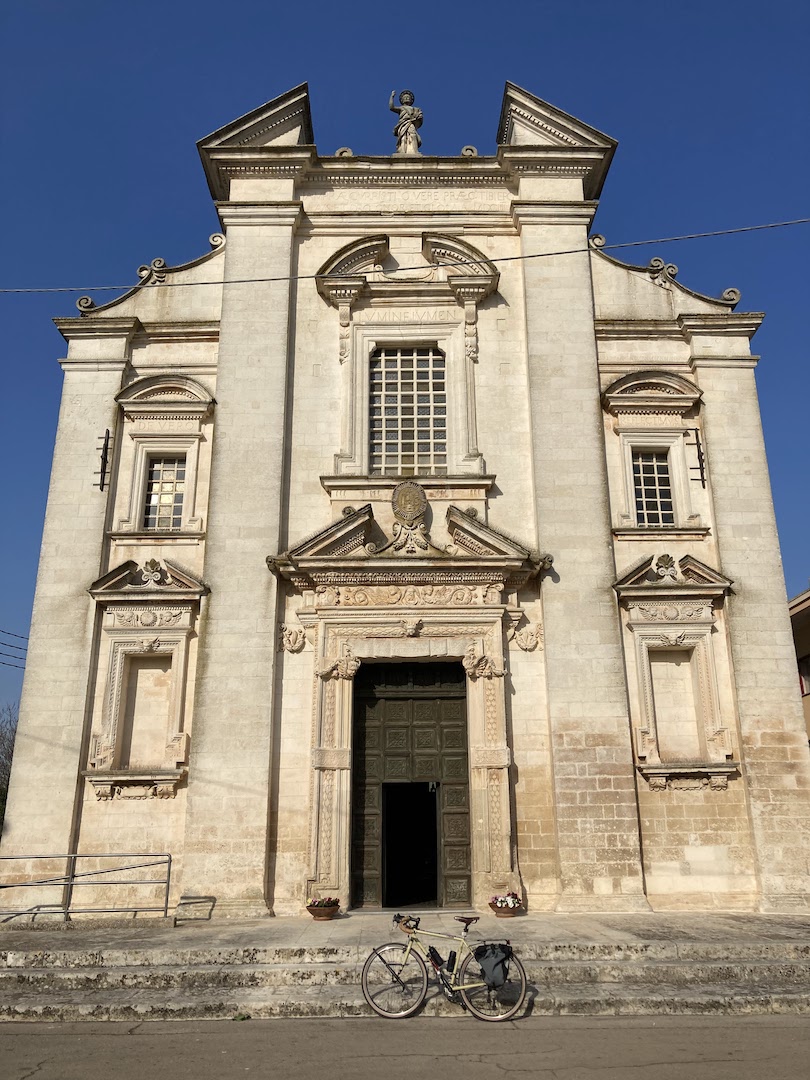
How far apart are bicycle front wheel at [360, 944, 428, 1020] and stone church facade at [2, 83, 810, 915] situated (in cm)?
459

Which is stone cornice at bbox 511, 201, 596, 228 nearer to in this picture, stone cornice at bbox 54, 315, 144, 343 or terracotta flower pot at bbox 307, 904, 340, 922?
stone cornice at bbox 54, 315, 144, 343

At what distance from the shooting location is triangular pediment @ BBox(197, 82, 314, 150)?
17.1 m

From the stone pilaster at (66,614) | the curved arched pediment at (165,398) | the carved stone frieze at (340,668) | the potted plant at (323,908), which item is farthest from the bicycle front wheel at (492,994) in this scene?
the curved arched pediment at (165,398)

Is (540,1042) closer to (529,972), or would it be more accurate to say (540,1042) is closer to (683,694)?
(529,972)

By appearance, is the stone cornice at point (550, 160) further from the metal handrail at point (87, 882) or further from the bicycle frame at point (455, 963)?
the bicycle frame at point (455, 963)

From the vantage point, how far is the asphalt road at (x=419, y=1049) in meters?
6.92

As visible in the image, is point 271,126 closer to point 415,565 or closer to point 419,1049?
point 415,565

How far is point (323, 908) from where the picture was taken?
40.7ft

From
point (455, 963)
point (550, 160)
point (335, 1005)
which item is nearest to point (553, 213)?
point (550, 160)

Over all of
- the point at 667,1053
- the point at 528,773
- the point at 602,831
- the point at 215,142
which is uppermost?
the point at 215,142

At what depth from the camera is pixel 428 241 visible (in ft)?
55.5

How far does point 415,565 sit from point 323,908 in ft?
17.9

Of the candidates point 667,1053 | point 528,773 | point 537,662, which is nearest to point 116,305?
point 537,662

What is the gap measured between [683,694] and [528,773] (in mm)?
3056
